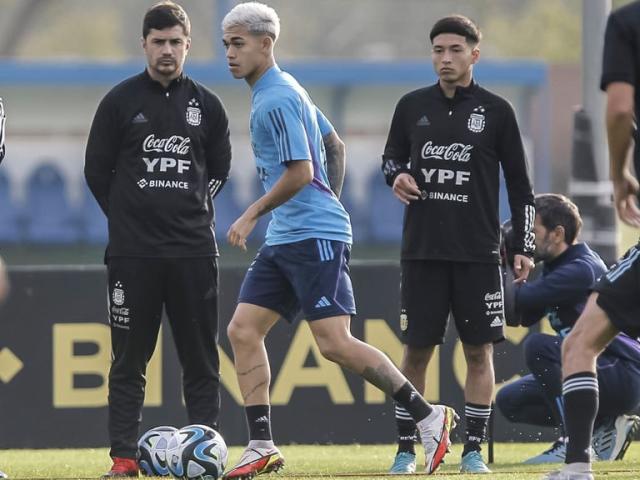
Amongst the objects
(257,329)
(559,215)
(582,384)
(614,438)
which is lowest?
(614,438)

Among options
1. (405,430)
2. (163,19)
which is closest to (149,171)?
(163,19)

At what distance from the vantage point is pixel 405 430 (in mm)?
8875

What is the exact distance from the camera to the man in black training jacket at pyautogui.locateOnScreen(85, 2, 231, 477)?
8.36 meters

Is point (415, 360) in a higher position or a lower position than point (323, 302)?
lower

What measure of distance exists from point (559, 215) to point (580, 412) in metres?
2.45

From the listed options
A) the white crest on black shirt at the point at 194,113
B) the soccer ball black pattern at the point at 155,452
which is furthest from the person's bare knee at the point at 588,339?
the white crest on black shirt at the point at 194,113

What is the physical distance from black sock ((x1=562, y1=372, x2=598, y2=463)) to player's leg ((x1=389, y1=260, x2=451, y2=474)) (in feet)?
6.16

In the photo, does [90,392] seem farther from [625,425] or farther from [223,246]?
[223,246]

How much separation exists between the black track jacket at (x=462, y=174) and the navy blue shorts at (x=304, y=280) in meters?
0.71

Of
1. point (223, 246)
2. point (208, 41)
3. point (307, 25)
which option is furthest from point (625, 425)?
point (307, 25)

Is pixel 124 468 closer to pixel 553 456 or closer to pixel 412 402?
pixel 412 402

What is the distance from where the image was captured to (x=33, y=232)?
25.8 m

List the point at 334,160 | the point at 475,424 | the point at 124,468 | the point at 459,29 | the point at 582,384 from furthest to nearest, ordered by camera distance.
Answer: the point at 475,424 < the point at 459,29 < the point at 334,160 < the point at 124,468 < the point at 582,384

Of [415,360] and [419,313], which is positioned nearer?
[419,313]
